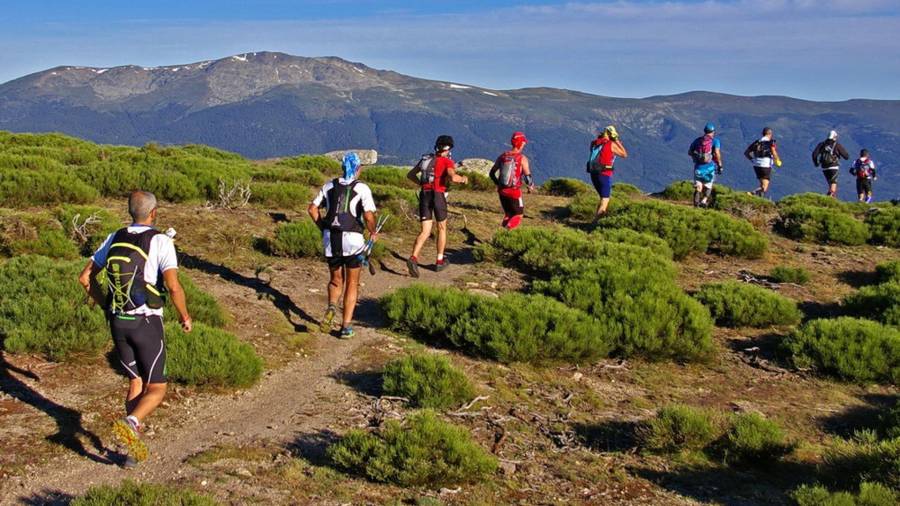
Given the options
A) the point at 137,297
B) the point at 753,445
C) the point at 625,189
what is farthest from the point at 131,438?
the point at 625,189

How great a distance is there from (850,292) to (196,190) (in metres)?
12.3

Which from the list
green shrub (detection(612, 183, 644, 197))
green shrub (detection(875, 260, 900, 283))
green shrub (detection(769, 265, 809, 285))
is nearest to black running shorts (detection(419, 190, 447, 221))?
green shrub (detection(769, 265, 809, 285))

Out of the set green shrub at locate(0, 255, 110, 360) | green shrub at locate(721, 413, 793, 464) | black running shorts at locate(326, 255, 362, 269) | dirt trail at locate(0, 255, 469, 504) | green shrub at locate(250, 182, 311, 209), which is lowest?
green shrub at locate(721, 413, 793, 464)

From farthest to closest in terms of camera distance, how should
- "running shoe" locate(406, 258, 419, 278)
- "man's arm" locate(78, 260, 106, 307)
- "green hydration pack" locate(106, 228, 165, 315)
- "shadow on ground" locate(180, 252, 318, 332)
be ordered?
1. "running shoe" locate(406, 258, 419, 278)
2. "shadow on ground" locate(180, 252, 318, 332)
3. "man's arm" locate(78, 260, 106, 307)
4. "green hydration pack" locate(106, 228, 165, 315)

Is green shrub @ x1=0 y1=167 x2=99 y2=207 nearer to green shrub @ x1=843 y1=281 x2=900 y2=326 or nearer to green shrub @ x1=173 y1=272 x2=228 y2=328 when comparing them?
green shrub @ x1=173 y1=272 x2=228 y2=328

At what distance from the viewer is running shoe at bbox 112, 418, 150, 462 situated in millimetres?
5674

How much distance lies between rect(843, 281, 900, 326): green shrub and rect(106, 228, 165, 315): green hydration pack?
9928mm

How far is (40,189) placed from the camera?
569 inches

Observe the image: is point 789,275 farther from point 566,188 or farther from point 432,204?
point 566,188

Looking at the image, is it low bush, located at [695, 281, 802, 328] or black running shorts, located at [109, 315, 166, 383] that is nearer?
black running shorts, located at [109, 315, 166, 383]

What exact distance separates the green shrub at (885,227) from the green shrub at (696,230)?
12.3 feet

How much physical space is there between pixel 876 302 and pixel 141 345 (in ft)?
34.5

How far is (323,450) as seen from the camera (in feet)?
21.2

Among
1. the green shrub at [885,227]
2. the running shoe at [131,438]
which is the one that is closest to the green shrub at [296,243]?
the running shoe at [131,438]
